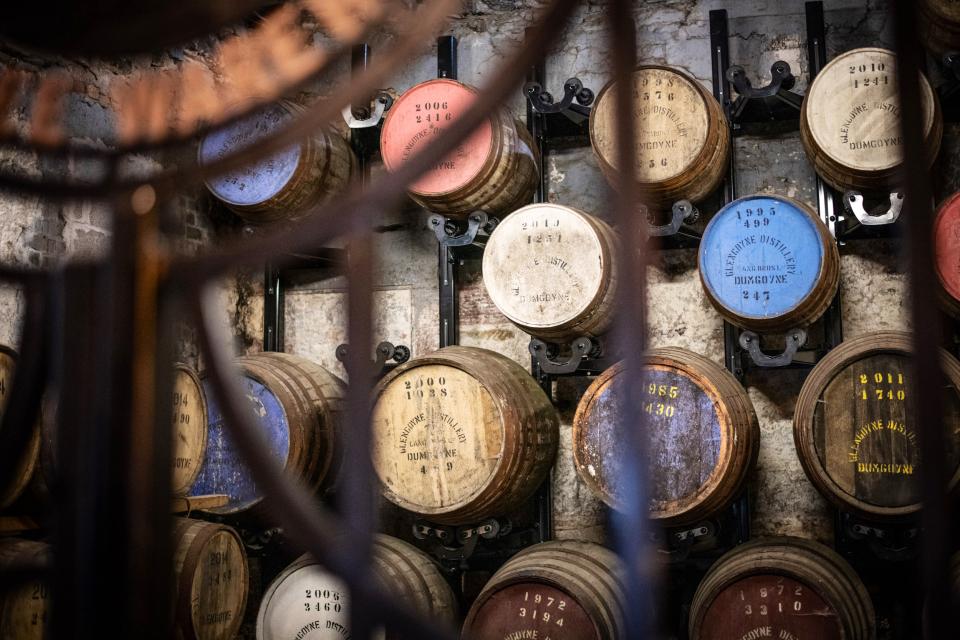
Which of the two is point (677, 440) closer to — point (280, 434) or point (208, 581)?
point (280, 434)

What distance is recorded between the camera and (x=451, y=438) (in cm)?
367

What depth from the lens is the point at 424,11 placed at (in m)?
1.08

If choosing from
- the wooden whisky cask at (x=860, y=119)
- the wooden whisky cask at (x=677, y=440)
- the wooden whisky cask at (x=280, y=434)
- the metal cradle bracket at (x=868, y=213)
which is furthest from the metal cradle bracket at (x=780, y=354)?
the wooden whisky cask at (x=280, y=434)

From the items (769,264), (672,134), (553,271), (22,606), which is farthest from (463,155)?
(22,606)

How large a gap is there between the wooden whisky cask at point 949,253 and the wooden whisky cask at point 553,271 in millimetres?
1184

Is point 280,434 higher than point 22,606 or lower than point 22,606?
higher

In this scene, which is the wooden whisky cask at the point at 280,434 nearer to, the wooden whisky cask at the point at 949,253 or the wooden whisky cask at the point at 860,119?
the wooden whisky cask at the point at 860,119

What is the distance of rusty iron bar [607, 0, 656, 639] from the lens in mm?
885

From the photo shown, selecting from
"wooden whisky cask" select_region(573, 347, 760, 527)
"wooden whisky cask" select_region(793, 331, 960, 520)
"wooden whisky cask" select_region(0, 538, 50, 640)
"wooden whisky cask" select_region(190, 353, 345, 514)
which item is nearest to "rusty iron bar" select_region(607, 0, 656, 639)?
"wooden whisky cask" select_region(573, 347, 760, 527)

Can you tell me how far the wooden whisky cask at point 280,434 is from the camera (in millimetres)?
3920

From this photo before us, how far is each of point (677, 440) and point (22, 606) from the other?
2.33 m

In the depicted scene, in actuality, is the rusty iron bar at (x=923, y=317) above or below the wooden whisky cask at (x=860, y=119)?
below

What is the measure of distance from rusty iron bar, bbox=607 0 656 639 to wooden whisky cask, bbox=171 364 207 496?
299 cm

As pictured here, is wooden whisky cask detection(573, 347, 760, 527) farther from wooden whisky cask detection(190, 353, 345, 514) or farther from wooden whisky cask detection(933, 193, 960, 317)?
wooden whisky cask detection(190, 353, 345, 514)
